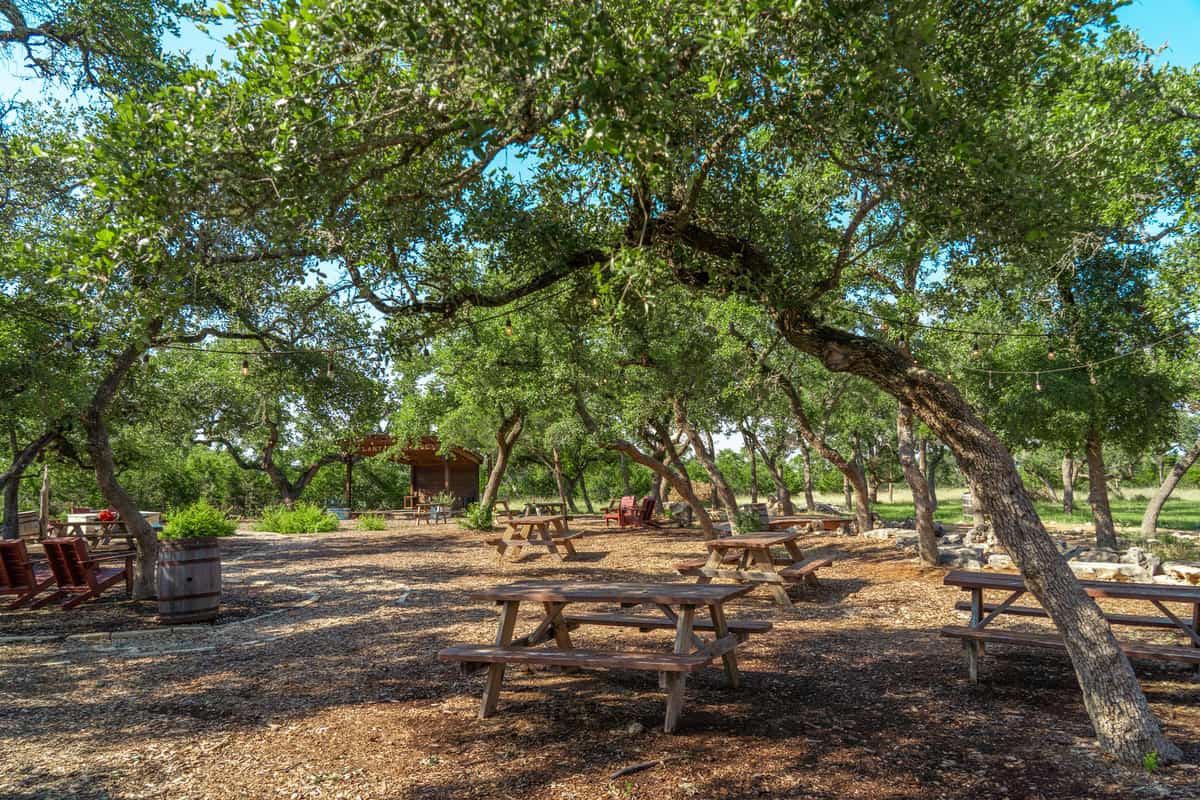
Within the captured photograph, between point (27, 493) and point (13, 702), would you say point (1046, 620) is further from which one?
point (27, 493)

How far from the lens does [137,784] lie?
3650 millimetres

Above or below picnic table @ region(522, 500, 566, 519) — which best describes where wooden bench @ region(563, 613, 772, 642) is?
above

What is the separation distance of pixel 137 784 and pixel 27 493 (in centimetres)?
3295

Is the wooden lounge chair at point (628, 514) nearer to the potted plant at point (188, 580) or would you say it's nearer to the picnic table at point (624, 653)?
the potted plant at point (188, 580)

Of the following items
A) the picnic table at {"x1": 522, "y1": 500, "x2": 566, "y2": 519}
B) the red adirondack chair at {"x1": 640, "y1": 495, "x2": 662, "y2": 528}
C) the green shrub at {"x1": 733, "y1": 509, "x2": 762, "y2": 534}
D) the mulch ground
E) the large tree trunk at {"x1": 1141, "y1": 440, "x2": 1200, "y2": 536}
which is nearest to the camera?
the mulch ground

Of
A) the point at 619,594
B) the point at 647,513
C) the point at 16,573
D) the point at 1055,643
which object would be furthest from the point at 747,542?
the point at 647,513

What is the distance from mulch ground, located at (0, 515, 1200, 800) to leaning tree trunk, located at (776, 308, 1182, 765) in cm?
20

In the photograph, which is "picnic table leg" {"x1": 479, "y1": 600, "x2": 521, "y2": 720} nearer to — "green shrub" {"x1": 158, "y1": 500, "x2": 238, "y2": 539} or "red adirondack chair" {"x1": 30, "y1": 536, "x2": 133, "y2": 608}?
"red adirondack chair" {"x1": 30, "y1": 536, "x2": 133, "y2": 608}

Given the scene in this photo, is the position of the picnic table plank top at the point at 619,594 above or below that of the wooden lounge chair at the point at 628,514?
above

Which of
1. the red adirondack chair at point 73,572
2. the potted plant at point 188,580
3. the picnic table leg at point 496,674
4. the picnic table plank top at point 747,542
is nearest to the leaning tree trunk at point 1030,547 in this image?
the picnic table leg at point 496,674

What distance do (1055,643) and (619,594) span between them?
2.90 metres

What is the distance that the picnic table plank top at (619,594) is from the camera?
14.8 feet

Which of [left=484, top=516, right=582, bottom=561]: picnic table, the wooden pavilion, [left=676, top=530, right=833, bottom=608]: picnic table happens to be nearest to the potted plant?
[left=676, top=530, right=833, bottom=608]: picnic table

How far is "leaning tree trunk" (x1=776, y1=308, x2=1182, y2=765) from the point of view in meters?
3.80
